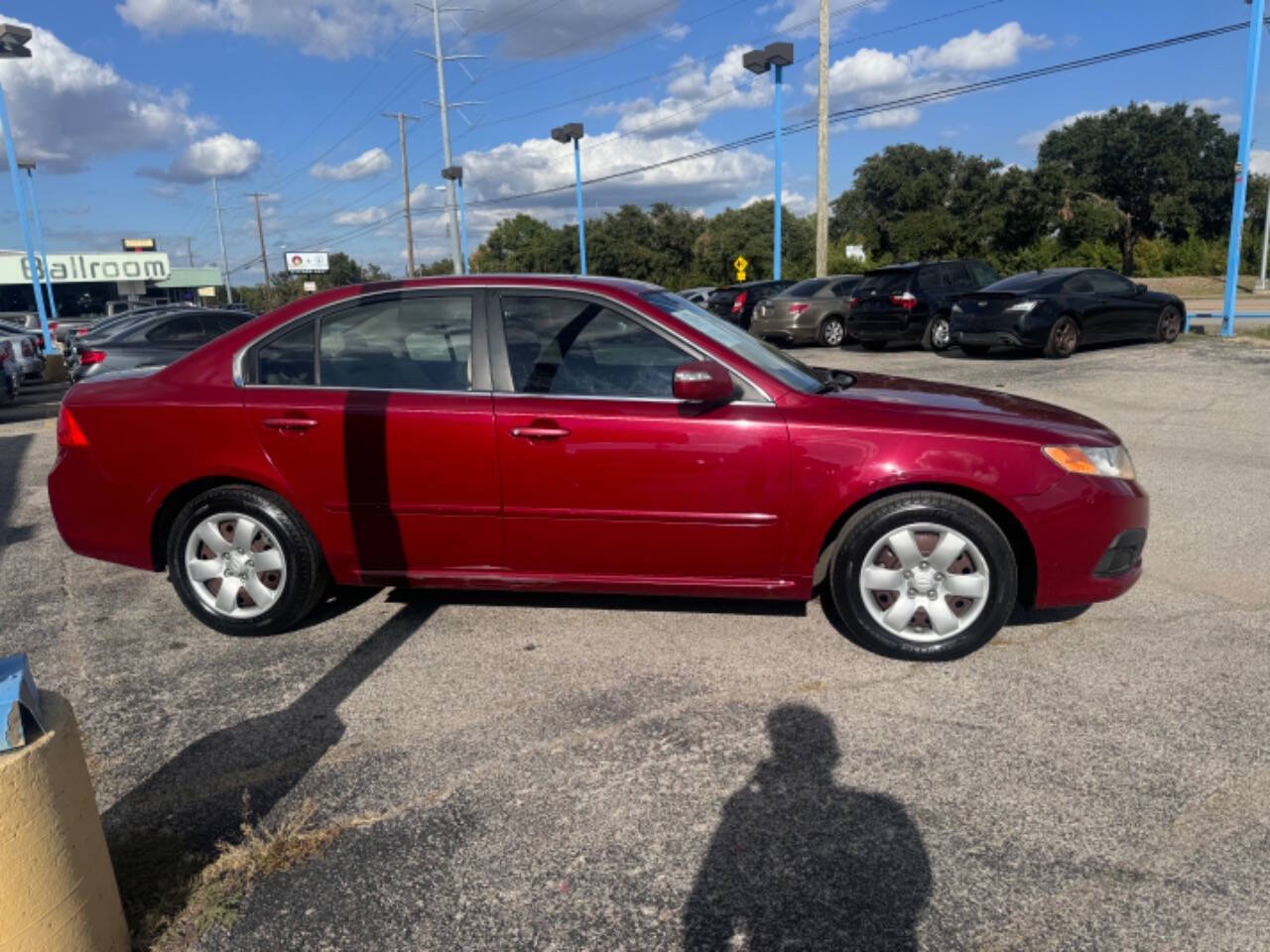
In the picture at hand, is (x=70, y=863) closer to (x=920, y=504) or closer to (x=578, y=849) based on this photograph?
(x=578, y=849)

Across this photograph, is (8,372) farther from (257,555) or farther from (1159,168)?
(1159,168)

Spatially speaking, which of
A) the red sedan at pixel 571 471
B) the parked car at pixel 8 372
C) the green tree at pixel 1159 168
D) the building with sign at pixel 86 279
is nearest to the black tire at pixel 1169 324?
the red sedan at pixel 571 471

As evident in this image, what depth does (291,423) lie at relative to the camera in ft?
13.7

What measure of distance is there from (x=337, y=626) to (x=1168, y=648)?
3.78 meters

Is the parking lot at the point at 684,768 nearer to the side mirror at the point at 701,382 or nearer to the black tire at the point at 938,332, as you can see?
the side mirror at the point at 701,382

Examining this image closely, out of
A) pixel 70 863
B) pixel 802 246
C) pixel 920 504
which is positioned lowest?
pixel 70 863

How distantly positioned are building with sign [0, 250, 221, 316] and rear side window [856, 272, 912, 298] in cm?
6278

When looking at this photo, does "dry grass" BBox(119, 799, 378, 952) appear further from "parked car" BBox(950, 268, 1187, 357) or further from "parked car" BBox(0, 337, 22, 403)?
"parked car" BBox(0, 337, 22, 403)

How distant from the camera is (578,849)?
107 inches

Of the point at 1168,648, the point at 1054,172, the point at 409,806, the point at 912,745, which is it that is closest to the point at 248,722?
the point at 409,806

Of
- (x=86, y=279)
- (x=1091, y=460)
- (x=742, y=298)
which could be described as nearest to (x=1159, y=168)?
(x=742, y=298)

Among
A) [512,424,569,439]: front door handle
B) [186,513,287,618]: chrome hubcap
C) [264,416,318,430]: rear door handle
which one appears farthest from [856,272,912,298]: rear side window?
[186,513,287,618]: chrome hubcap

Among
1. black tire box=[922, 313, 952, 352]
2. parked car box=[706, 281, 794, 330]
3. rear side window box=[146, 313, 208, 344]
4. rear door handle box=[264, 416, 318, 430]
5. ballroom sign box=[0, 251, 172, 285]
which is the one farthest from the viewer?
ballroom sign box=[0, 251, 172, 285]

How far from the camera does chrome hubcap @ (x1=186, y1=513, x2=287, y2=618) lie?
429 cm
